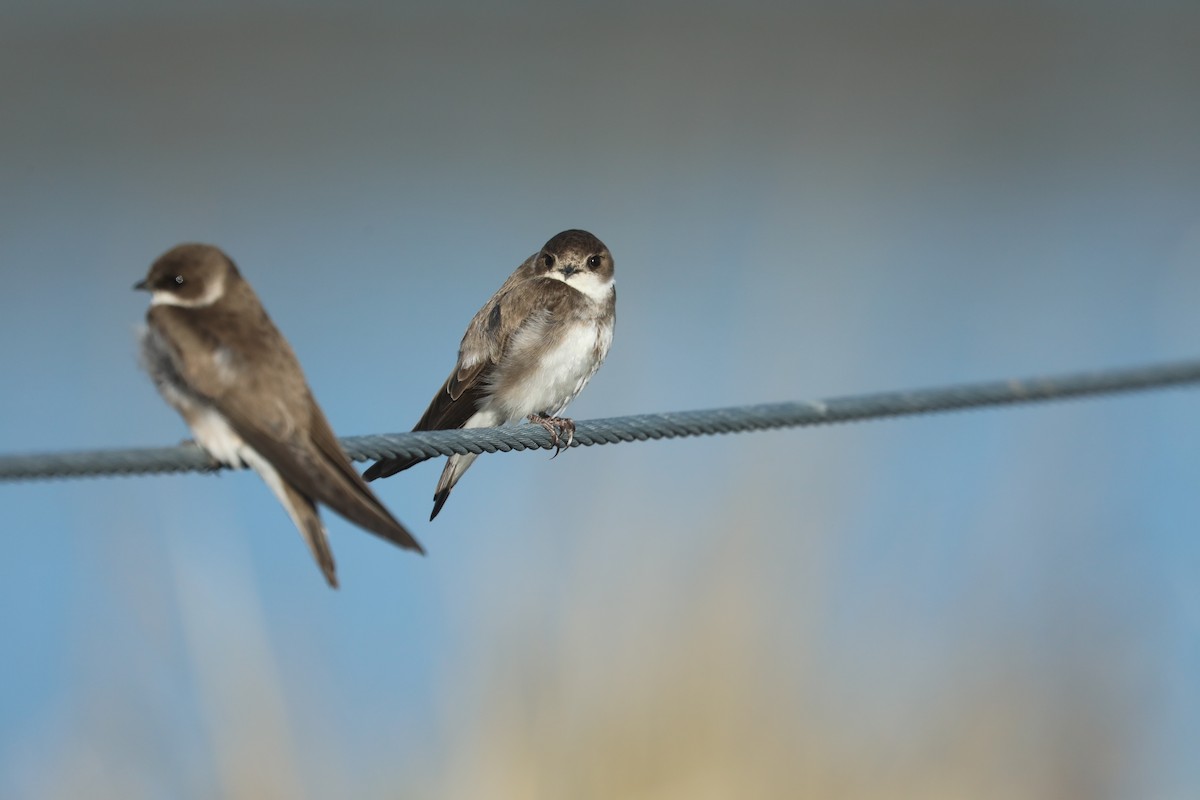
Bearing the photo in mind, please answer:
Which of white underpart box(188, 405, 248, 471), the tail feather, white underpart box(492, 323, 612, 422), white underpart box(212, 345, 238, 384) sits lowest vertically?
the tail feather

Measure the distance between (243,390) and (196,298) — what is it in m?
0.33

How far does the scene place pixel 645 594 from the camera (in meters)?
3.94

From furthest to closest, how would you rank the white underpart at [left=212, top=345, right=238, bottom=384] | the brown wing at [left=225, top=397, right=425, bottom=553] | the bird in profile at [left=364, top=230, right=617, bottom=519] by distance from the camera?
1. the bird in profile at [left=364, top=230, right=617, bottom=519]
2. the white underpart at [left=212, top=345, right=238, bottom=384]
3. the brown wing at [left=225, top=397, right=425, bottom=553]

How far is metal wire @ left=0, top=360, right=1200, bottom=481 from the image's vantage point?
1804 mm

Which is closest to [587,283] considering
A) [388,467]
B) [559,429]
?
[559,429]

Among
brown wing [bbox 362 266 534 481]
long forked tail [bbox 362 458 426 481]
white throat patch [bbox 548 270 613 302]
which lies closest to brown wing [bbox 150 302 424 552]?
long forked tail [bbox 362 458 426 481]

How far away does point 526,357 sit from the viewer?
3.73 metres

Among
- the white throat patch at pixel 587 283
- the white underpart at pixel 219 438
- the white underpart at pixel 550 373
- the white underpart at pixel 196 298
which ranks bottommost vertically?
the white underpart at pixel 219 438

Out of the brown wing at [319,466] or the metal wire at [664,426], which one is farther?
the brown wing at [319,466]

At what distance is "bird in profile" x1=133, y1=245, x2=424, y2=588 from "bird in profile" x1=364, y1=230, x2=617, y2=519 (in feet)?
3.80

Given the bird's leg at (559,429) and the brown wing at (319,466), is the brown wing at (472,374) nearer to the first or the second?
the bird's leg at (559,429)

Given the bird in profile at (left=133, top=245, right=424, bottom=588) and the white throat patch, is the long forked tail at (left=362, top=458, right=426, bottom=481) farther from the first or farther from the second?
the white throat patch

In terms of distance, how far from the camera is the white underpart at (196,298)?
102 inches

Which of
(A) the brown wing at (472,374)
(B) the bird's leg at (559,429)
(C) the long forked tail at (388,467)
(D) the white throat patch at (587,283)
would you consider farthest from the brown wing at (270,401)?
(D) the white throat patch at (587,283)
